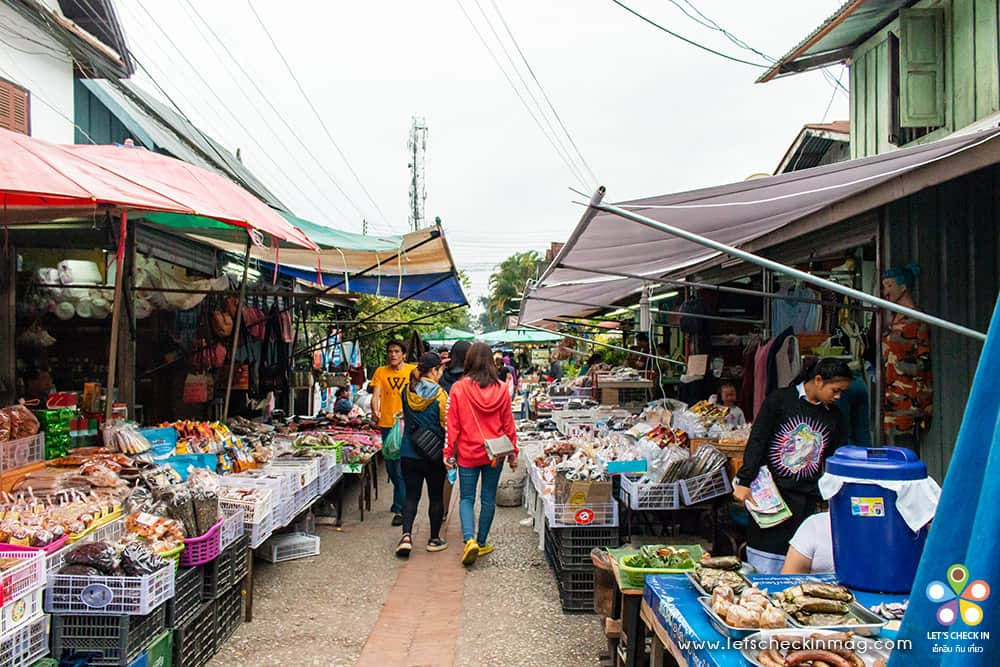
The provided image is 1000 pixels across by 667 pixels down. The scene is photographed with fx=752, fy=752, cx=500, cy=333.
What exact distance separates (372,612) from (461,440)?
1.77 meters

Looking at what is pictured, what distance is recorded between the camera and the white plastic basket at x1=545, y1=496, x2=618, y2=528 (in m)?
5.75

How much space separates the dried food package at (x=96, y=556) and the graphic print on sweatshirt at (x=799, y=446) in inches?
152

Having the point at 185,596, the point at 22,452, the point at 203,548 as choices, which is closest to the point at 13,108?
the point at 22,452

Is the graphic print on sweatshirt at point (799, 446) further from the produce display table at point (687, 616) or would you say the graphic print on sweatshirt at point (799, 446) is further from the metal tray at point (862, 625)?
the metal tray at point (862, 625)

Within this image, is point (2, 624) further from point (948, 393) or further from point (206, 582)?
point (948, 393)

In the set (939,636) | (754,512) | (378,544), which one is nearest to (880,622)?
(939,636)

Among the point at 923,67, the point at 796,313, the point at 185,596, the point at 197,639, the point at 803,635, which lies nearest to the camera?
the point at 803,635

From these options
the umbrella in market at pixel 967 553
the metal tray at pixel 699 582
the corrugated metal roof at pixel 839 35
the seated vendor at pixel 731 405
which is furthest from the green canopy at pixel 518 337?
the umbrella in market at pixel 967 553

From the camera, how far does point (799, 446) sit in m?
4.70

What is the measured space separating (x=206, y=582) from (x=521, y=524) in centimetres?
446

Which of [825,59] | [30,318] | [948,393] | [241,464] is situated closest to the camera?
[948,393]

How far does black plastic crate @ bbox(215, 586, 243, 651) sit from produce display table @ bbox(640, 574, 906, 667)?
288 cm

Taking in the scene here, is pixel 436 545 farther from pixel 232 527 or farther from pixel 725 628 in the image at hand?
pixel 725 628

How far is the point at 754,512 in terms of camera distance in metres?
4.76
